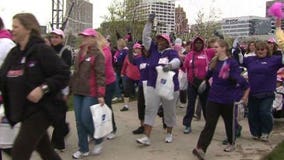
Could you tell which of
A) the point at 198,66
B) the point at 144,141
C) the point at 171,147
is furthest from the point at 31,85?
the point at 198,66

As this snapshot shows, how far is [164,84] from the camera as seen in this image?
7.95 meters

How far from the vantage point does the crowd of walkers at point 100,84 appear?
4.88 meters

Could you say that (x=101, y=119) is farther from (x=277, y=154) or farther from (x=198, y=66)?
(x=198, y=66)

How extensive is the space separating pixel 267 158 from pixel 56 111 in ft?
12.7

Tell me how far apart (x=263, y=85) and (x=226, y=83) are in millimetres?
1527

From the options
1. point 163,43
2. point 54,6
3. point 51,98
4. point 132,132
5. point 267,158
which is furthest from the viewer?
point 54,6

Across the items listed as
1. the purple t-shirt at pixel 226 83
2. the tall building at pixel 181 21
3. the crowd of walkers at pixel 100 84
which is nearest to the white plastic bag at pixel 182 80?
the crowd of walkers at pixel 100 84

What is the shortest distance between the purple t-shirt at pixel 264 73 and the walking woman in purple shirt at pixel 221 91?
47.3 inches

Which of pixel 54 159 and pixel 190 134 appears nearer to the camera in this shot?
pixel 54 159

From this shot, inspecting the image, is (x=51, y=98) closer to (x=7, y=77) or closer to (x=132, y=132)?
(x=7, y=77)

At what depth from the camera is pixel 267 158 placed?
762cm

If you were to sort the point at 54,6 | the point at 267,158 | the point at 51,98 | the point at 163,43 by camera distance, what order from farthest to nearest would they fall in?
the point at 54,6, the point at 163,43, the point at 267,158, the point at 51,98

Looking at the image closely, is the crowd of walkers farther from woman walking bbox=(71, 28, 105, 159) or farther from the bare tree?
the bare tree

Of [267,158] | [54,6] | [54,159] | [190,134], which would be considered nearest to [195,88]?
[190,134]
